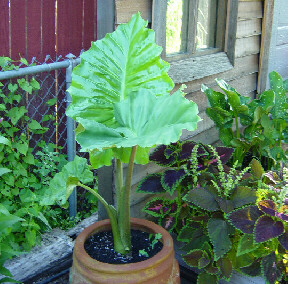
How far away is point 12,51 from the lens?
3.30 m

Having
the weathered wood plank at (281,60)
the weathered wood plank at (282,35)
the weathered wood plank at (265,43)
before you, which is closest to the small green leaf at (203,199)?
the weathered wood plank at (265,43)

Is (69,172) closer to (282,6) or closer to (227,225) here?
(227,225)

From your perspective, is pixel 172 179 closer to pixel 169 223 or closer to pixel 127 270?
pixel 169 223

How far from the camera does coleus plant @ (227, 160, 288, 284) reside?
2.04 m

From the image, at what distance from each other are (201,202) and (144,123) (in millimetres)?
686

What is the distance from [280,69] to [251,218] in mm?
2652

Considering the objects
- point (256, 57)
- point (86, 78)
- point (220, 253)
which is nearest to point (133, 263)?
point (220, 253)

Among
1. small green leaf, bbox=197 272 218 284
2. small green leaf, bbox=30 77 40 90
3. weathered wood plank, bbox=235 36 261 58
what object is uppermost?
weathered wood plank, bbox=235 36 261 58

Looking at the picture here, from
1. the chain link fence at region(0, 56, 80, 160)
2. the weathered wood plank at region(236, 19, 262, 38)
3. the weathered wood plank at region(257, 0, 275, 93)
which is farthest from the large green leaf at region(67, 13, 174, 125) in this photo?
the weathered wood plank at region(257, 0, 275, 93)

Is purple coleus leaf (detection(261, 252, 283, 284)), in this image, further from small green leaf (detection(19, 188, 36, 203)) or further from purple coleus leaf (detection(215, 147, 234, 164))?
small green leaf (detection(19, 188, 36, 203))

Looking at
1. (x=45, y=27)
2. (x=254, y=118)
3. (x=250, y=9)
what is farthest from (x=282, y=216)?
(x=45, y=27)

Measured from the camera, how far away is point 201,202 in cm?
224

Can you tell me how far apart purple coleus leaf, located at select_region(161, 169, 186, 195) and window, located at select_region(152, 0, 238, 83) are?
655 mm

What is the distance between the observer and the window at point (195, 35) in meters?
2.80
